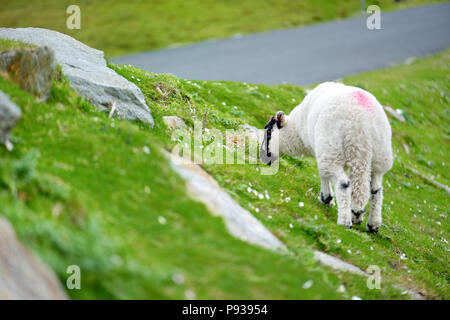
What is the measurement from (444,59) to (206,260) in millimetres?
48109

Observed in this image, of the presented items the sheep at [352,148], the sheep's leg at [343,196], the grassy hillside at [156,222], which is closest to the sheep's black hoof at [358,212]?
the sheep at [352,148]

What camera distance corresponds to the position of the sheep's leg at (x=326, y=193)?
13.3 metres

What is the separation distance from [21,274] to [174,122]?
802 cm

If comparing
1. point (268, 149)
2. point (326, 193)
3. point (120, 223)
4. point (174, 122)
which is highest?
point (174, 122)

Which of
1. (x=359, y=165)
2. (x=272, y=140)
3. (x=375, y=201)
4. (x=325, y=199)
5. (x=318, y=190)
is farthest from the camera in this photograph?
(x=272, y=140)

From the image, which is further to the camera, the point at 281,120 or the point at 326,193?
the point at 281,120

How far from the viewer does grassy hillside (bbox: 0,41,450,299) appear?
21.2 ft

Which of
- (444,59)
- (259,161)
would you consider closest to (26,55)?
(259,161)

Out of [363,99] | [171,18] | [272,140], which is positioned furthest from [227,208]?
[171,18]

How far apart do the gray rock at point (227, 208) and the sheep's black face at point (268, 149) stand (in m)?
4.84

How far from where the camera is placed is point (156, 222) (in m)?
7.80

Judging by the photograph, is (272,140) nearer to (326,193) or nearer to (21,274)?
(326,193)

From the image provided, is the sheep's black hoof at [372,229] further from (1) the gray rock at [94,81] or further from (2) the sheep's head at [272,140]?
(1) the gray rock at [94,81]

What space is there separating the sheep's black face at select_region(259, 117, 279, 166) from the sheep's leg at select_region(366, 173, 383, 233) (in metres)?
3.68
